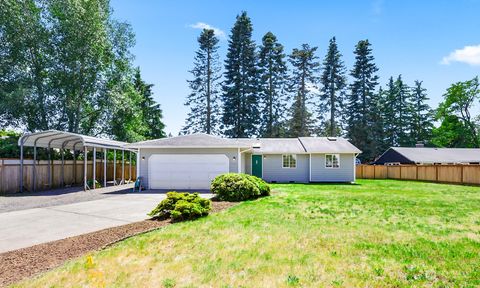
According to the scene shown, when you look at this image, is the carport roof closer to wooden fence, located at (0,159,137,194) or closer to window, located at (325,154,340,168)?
wooden fence, located at (0,159,137,194)

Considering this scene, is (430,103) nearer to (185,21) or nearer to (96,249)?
(185,21)

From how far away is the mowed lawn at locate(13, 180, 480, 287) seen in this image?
12.6 feet

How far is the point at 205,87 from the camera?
34.8 metres

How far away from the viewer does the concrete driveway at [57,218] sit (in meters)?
6.06

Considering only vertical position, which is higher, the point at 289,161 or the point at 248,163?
the point at 289,161

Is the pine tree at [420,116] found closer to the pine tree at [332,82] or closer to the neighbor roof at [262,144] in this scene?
the pine tree at [332,82]

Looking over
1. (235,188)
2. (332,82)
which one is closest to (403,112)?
(332,82)

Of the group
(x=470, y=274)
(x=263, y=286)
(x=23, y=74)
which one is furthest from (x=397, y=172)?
(x=23, y=74)

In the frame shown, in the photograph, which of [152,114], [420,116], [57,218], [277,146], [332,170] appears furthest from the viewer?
[420,116]

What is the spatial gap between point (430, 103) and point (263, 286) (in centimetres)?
4864

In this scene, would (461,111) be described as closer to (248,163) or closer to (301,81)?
(301,81)

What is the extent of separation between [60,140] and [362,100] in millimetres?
32991

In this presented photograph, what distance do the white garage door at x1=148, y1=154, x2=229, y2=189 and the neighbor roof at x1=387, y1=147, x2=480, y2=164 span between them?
19.2m

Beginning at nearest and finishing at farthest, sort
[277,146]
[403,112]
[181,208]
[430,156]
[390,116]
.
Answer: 1. [181,208]
2. [277,146]
3. [430,156]
4. [390,116]
5. [403,112]
